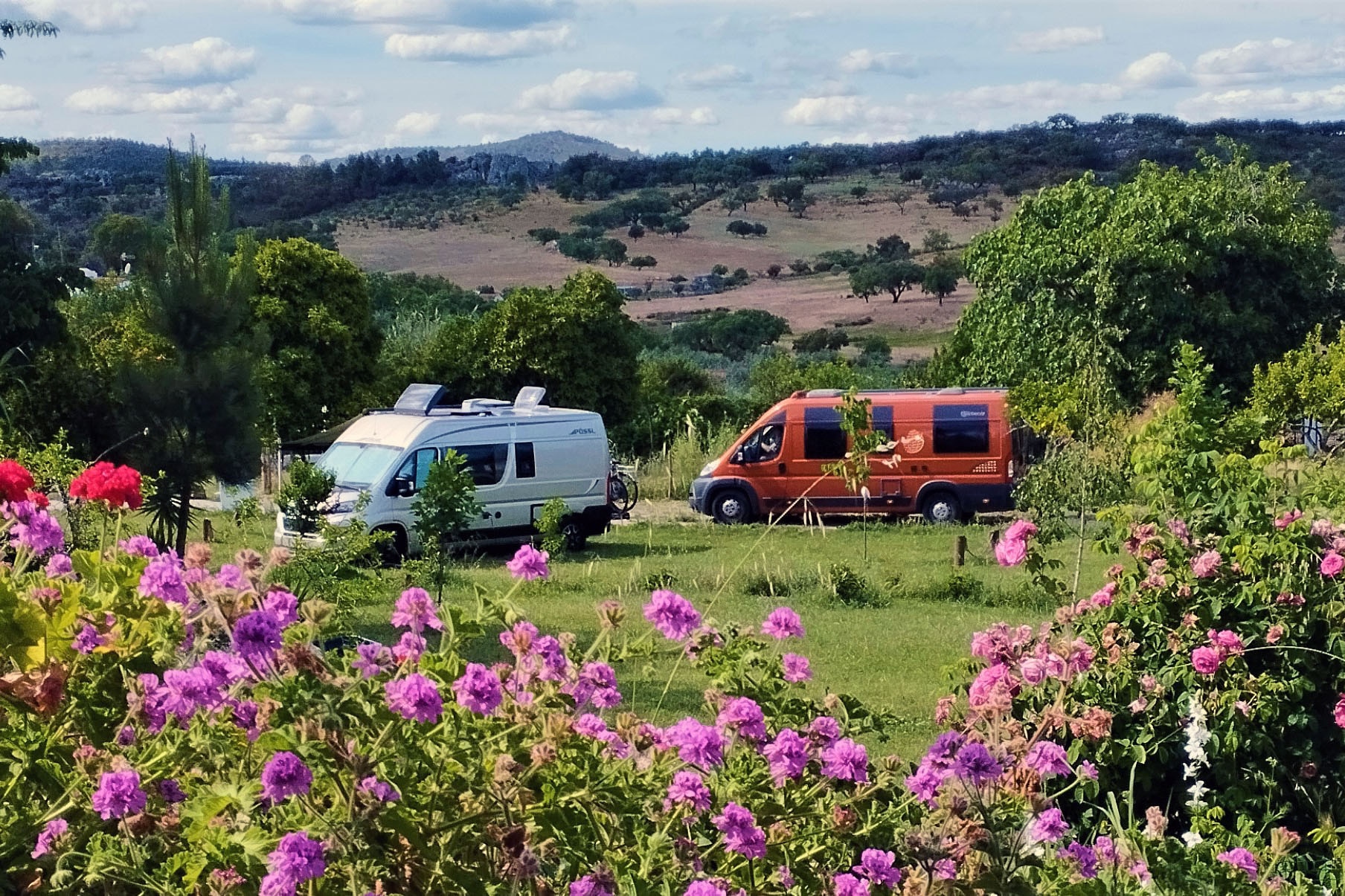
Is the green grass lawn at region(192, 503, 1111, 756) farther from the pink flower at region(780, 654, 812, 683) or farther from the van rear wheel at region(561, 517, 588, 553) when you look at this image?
the pink flower at region(780, 654, 812, 683)

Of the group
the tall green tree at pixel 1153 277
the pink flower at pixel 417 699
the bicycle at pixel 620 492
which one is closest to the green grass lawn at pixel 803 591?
the bicycle at pixel 620 492

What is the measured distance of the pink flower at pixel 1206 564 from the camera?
16.2 feet

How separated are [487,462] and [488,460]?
28 millimetres

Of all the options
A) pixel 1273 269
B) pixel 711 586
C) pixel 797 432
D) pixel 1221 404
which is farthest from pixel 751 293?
pixel 1221 404

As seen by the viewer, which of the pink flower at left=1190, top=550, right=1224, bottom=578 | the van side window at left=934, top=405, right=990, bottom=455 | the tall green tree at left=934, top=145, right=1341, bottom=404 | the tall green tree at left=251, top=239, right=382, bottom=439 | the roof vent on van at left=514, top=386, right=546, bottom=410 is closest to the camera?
the pink flower at left=1190, top=550, right=1224, bottom=578

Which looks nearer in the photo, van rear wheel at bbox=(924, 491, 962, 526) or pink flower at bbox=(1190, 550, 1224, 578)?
pink flower at bbox=(1190, 550, 1224, 578)

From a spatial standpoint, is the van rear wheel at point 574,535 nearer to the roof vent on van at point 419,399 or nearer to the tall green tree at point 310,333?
the roof vent on van at point 419,399

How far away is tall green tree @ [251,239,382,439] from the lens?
25938mm

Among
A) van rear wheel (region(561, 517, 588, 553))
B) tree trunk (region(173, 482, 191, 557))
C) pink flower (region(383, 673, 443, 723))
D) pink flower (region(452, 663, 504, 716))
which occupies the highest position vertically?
pink flower (region(383, 673, 443, 723))

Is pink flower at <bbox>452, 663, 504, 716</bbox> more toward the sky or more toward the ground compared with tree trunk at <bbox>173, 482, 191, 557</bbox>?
more toward the sky

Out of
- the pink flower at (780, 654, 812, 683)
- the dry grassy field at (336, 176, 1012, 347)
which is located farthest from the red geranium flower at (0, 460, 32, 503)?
the dry grassy field at (336, 176, 1012, 347)

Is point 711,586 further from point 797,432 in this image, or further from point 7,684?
point 7,684

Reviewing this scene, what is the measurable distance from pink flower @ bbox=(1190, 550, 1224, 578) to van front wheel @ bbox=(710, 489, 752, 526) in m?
17.4

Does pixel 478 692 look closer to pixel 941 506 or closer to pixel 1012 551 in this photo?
pixel 1012 551
